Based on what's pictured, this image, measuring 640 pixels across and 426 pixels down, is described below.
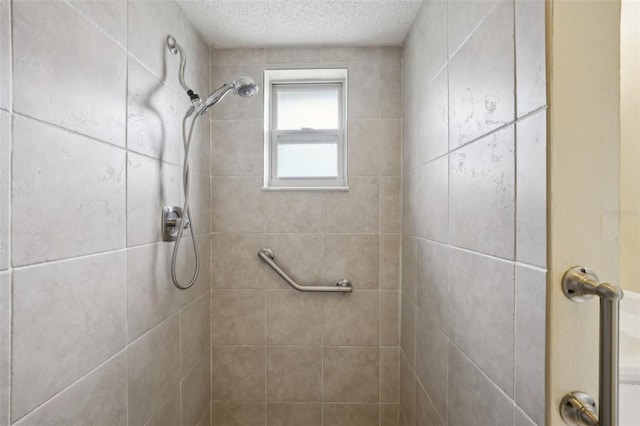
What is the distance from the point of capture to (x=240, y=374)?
169 cm

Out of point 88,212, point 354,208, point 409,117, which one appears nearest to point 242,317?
point 354,208

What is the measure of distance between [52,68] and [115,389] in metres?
0.89

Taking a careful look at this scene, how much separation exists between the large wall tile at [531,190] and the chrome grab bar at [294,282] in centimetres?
108

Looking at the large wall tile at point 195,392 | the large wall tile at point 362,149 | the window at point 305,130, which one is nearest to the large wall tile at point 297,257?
the window at point 305,130

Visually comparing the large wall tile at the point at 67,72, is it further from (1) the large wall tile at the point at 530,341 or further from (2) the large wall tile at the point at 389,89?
(2) the large wall tile at the point at 389,89

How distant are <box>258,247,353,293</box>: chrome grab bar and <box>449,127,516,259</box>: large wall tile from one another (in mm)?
763

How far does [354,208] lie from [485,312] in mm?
971

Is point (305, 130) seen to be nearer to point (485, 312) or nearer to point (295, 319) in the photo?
point (295, 319)

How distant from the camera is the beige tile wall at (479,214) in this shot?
612 millimetres

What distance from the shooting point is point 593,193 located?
568mm

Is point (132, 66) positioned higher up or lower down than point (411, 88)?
lower down

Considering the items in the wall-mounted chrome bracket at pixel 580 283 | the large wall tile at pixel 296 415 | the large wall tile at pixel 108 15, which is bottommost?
the large wall tile at pixel 296 415

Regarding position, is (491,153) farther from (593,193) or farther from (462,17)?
(462,17)

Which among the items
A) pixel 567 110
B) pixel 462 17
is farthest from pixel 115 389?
pixel 462 17
